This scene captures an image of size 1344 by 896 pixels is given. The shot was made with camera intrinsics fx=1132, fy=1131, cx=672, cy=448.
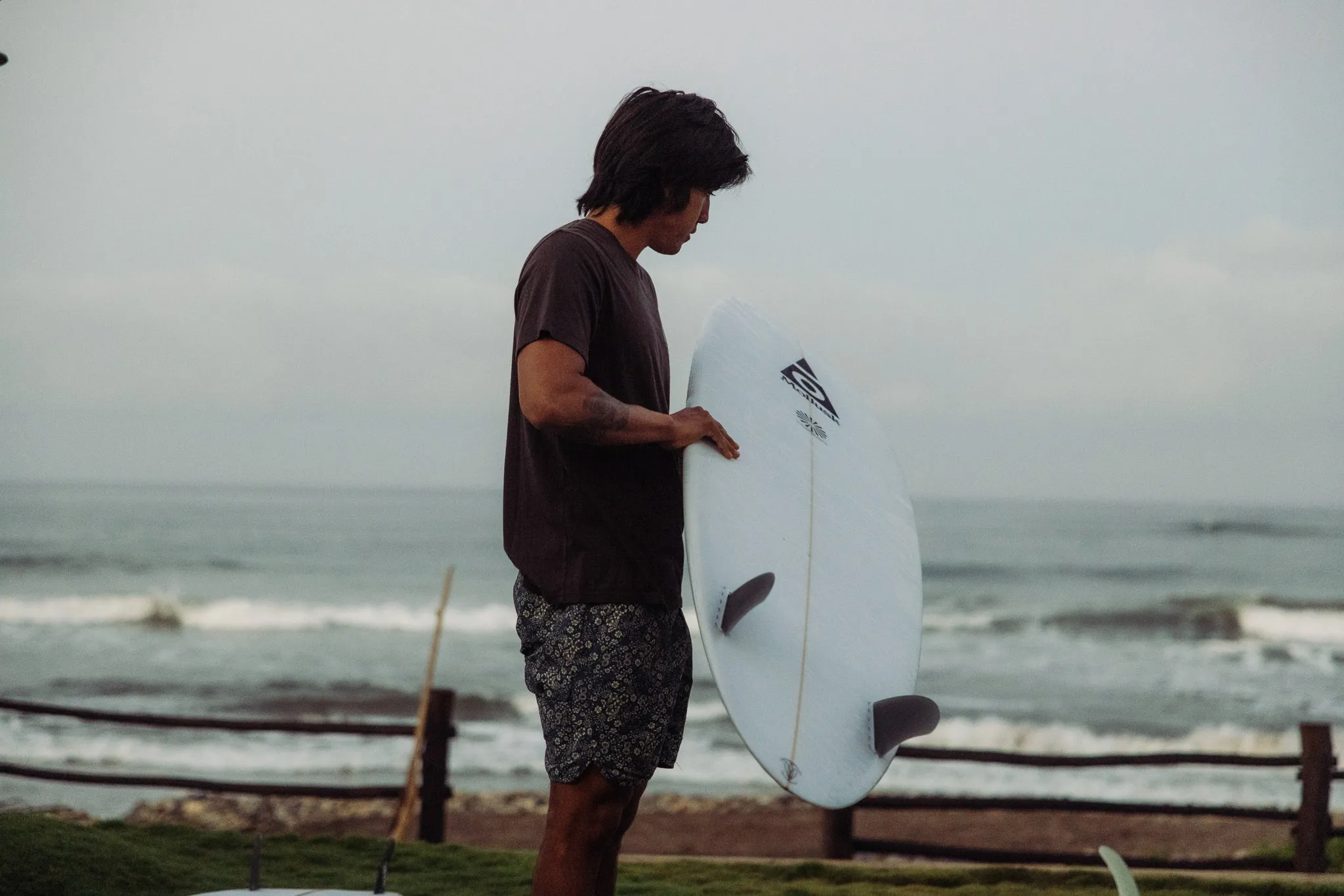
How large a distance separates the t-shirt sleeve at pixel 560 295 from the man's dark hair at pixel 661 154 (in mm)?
139

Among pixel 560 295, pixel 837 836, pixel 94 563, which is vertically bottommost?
pixel 94 563

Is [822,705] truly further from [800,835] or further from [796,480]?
[800,835]

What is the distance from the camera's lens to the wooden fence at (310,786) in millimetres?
3729

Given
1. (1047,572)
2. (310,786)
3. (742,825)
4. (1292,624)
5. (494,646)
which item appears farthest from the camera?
(1047,572)

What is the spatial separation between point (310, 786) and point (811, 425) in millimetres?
2816

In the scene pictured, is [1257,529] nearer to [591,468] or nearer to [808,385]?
[808,385]

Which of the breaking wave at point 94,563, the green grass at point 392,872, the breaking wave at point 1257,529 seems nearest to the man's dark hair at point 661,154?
the green grass at point 392,872

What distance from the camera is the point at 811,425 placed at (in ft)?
6.63

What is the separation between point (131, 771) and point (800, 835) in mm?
5432

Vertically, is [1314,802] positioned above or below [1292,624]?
above

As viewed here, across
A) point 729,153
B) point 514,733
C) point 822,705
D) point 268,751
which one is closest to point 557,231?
point 729,153

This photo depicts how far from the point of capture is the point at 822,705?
167cm

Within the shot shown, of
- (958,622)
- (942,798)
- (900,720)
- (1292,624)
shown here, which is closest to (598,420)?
(900,720)

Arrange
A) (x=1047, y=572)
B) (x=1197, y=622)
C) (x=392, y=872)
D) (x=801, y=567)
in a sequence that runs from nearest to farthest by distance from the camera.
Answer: (x=801, y=567) < (x=392, y=872) < (x=1197, y=622) < (x=1047, y=572)
